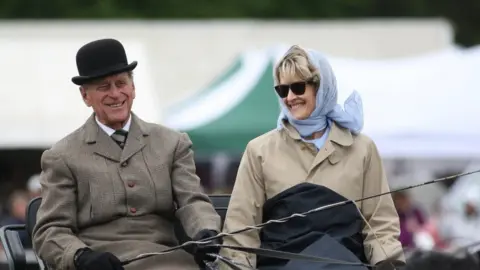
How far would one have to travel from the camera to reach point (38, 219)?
6.03m

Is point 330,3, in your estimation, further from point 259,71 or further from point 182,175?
point 182,175

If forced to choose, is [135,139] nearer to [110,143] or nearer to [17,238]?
[110,143]

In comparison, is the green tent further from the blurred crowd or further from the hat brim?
the hat brim

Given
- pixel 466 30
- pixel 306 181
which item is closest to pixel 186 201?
pixel 306 181

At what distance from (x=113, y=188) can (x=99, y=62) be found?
550 mm

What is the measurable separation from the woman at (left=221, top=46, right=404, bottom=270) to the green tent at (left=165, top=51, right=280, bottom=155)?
844cm

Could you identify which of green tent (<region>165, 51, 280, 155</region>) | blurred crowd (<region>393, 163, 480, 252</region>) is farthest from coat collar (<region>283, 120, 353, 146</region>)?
green tent (<region>165, 51, 280, 155</region>)

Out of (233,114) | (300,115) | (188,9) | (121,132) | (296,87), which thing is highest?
(296,87)

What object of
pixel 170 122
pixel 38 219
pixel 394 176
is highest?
pixel 38 219

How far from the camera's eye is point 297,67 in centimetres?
583

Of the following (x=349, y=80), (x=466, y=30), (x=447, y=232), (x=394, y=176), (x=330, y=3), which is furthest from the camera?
(x=466, y=30)

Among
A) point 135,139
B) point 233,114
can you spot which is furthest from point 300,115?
point 233,114

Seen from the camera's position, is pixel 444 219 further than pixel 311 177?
Yes

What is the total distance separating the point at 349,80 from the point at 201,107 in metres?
1.73
